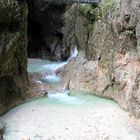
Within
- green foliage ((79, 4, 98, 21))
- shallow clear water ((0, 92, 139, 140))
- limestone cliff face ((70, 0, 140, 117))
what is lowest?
shallow clear water ((0, 92, 139, 140))

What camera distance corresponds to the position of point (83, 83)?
22000 millimetres

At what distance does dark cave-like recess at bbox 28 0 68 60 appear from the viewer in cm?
3422

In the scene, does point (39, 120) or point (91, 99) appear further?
point (91, 99)

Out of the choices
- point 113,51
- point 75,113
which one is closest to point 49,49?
point 113,51

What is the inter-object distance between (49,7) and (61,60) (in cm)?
562

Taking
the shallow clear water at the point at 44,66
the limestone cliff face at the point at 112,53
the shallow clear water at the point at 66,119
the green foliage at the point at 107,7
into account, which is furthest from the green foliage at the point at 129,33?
the shallow clear water at the point at 44,66

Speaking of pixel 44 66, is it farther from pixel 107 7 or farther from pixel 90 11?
pixel 107 7

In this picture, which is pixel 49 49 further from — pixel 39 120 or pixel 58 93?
pixel 39 120

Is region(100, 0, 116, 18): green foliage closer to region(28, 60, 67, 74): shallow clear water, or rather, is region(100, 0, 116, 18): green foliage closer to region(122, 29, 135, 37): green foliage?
region(122, 29, 135, 37): green foliage

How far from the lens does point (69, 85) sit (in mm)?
22422

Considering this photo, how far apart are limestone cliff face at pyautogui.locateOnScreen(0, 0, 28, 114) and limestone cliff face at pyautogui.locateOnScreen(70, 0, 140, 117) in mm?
4086

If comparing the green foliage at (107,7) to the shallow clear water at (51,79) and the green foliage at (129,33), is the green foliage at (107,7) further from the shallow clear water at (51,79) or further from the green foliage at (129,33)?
the shallow clear water at (51,79)

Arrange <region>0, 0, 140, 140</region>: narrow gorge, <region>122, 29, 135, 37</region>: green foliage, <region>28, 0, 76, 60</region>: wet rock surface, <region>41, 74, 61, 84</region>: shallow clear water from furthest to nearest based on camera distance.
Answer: <region>28, 0, 76, 60</region>: wet rock surface < <region>41, 74, 61, 84</region>: shallow clear water < <region>122, 29, 135, 37</region>: green foliage < <region>0, 0, 140, 140</region>: narrow gorge

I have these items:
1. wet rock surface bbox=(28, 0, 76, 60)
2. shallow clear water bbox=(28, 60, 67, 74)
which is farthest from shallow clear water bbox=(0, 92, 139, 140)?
wet rock surface bbox=(28, 0, 76, 60)
